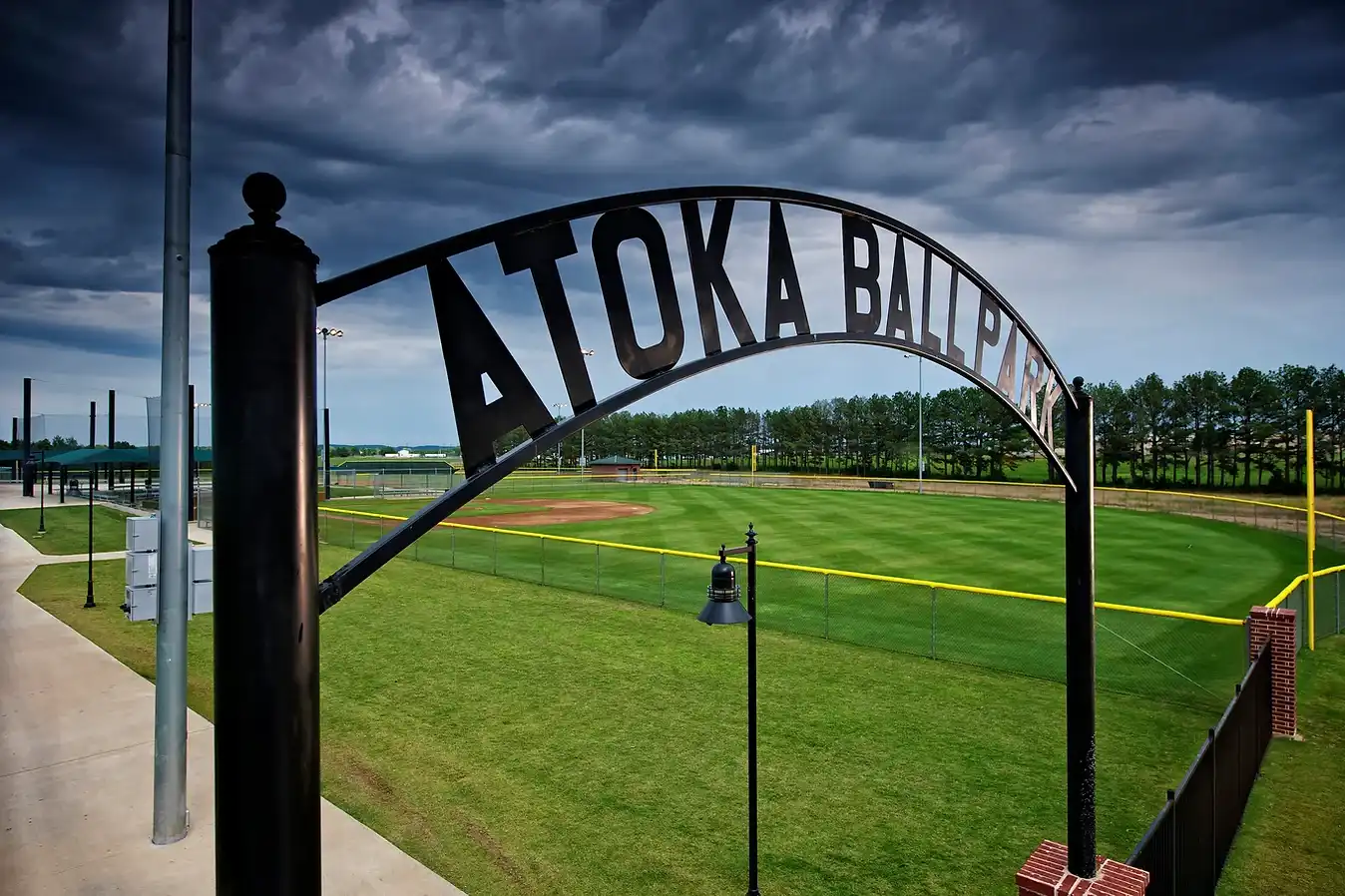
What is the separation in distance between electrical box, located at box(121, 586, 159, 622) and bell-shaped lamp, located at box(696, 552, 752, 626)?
5.99 meters

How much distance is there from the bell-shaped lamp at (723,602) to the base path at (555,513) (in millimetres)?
31336

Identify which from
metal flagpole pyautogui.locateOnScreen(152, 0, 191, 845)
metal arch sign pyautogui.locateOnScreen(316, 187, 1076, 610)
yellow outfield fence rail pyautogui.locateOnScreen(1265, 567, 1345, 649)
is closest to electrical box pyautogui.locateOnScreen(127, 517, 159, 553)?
metal flagpole pyautogui.locateOnScreen(152, 0, 191, 845)

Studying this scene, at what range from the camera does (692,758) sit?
33.6 feet

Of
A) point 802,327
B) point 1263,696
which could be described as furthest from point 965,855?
point 802,327

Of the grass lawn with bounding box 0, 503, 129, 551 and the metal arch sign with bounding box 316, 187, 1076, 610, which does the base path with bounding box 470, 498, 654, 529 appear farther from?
the metal arch sign with bounding box 316, 187, 1076, 610

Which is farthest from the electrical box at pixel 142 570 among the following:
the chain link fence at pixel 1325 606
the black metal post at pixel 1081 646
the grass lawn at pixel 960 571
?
the chain link fence at pixel 1325 606

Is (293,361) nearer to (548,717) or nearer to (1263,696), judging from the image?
(548,717)

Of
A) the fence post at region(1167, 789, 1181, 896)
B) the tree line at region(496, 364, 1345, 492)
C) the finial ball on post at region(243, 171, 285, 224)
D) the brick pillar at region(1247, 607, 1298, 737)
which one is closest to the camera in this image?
the finial ball on post at region(243, 171, 285, 224)

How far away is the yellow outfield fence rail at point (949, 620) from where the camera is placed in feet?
44.1

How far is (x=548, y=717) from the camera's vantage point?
1170 centimetres

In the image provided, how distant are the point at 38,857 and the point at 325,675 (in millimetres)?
5925

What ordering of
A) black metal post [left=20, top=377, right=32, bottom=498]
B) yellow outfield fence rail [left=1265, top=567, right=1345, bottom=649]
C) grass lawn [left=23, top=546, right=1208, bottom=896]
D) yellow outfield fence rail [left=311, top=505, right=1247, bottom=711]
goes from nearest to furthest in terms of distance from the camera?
1. grass lawn [left=23, top=546, right=1208, bottom=896]
2. yellow outfield fence rail [left=311, top=505, right=1247, bottom=711]
3. yellow outfield fence rail [left=1265, top=567, right=1345, bottom=649]
4. black metal post [left=20, top=377, right=32, bottom=498]

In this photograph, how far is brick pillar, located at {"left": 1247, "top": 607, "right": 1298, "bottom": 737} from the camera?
11133 mm

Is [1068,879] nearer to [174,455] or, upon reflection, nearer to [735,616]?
[735,616]
